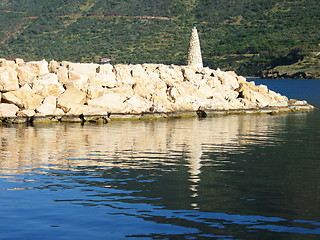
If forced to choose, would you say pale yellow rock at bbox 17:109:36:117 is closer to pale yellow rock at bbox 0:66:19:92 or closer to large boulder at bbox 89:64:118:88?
pale yellow rock at bbox 0:66:19:92

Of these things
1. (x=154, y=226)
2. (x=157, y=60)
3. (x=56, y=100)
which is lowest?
(x=154, y=226)

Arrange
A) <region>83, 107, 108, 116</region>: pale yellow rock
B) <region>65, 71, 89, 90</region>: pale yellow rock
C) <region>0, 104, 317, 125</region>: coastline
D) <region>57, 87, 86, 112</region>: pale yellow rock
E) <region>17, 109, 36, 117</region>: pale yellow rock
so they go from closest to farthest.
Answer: <region>0, 104, 317, 125</region>: coastline, <region>17, 109, 36, 117</region>: pale yellow rock, <region>83, 107, 108, 116</region>: pale yellow rock, <region>57, 87, 86, 112</region>: pale yellow rock, <region>65, 71, 89, 90</region>: pale yellow rock

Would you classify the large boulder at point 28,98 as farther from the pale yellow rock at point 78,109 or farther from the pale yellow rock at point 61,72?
the pale yellow rock at point 61,72

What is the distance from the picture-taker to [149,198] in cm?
1756

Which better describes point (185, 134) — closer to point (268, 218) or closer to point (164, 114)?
point (164, 114)

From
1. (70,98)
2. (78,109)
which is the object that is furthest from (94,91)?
(78,109)

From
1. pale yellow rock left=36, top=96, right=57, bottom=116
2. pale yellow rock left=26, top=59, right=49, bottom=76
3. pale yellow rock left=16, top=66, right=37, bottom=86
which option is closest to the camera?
pale yellow rock left=36, top=96, right=57, bottom=116

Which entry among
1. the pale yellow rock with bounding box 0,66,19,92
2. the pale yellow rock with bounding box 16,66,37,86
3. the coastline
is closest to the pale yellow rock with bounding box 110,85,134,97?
the coastline

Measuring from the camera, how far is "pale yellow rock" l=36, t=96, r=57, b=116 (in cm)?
4400

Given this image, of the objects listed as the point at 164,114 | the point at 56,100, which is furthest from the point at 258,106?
the point at 56,100

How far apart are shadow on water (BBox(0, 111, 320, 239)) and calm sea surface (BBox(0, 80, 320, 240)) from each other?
0.03 m

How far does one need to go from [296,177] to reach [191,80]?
34438 mm

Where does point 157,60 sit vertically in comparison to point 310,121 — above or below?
above

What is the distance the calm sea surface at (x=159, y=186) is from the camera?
47.4 ft
